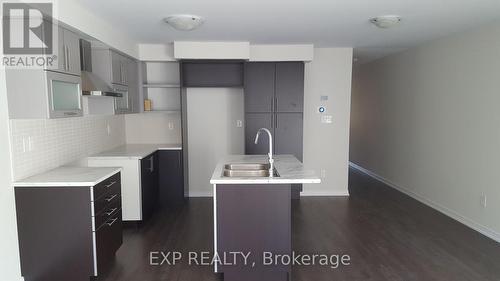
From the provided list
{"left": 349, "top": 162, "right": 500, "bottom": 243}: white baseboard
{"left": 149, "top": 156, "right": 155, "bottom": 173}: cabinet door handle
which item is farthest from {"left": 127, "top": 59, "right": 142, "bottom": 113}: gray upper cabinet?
{"left": 349, "top": 162, "right": 500, "bottom": 243}: white baseboard

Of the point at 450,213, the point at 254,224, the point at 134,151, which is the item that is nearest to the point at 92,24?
the point at 134,151

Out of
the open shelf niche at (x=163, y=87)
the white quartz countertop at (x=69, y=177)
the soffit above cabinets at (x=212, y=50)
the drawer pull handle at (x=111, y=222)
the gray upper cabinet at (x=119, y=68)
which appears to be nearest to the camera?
the white quartz countertop at (x=69, y=177)

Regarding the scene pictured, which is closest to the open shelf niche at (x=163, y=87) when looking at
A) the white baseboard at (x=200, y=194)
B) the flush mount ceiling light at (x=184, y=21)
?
the white baseboard at (x=200, y=194)

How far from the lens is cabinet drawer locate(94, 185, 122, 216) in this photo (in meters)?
2.58

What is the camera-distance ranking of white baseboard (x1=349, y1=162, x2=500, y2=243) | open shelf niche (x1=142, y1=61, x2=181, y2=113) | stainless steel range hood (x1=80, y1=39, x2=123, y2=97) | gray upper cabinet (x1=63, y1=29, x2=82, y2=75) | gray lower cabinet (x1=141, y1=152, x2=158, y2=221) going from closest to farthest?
1. gray upper cabinet (x1=63, y1=29, x2=82, y2=75)
2. stainless steel range hood (x1=80, y1=39, x2=123, y2=97)
3. white baseboard (x1=349, y1=162, x2=500, y2=243)
4. gray lower cabinet (x1=141, y1=152, x2=158, y2=221)
5. open shelf niche (x1=142, y1=61, x2=181, y2=113)

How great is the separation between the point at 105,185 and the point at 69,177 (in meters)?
0.28

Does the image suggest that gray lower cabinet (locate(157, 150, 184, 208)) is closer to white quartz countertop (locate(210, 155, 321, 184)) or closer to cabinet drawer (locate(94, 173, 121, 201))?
white quartz countertop (locate(210, 155, 321, 184))

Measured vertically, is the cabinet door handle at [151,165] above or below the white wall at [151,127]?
below

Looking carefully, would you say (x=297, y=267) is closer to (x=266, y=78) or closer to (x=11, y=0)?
(x=266, y=78)

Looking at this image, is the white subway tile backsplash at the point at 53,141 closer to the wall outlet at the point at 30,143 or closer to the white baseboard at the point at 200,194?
the wall outlet at the point at 30,143

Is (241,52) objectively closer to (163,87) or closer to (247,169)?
(163,87)

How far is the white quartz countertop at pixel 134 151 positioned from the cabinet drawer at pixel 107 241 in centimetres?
93

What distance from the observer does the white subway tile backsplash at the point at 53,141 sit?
2551 mm

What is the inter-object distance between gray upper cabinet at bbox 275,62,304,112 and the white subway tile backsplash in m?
2.46
